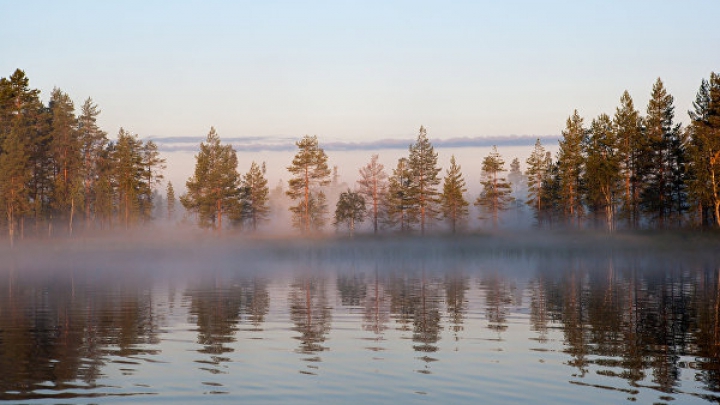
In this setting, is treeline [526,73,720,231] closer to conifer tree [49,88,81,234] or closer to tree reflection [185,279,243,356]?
tree reflection [185,279,243,356]

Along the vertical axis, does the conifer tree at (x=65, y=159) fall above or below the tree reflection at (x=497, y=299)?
above

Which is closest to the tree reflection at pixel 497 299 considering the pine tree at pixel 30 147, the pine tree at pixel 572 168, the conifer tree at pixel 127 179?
the pine tree at pixel 572 168

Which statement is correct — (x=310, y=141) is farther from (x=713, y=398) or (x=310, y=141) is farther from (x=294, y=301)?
(x=713, y=398)

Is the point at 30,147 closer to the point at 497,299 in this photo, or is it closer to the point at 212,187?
the point at 212,187

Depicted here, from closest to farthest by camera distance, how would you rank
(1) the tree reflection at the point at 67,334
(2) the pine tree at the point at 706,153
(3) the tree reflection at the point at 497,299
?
(1) the tree reflection at the point at 67,334, (3) the tree reflection at the point at 497,299, (2) the pine tree at the point at 706,153

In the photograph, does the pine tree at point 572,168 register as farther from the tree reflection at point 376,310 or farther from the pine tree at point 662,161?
the tree reflection at point 376,310

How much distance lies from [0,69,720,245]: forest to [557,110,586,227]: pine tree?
17 centimetres

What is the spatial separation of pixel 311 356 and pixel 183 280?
31.8 m

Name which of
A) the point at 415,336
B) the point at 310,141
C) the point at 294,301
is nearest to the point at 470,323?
the point at 415,336

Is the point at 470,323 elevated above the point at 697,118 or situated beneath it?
situated beneath

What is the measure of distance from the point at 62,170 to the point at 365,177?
4653 cm

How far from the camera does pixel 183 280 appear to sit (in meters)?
47.6

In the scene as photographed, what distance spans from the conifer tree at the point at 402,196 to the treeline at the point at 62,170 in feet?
135

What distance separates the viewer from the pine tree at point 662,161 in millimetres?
89250
